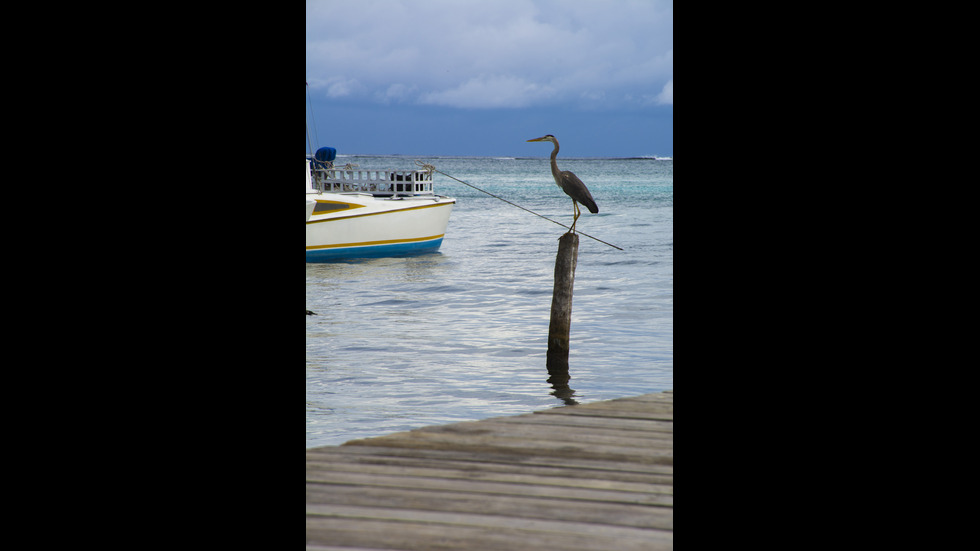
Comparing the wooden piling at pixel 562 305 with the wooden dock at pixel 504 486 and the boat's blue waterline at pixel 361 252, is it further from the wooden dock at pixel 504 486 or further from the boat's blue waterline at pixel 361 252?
the boat's blue waterline at pixel 361 252

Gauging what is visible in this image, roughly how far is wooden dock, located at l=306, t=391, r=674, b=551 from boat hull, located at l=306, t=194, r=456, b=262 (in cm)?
1223

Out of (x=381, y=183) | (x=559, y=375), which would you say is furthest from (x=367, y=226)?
(x=559, y=375)

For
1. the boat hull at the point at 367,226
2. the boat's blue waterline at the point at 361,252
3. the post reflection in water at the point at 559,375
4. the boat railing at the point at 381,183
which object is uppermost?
the boat railing at the point at 381,183

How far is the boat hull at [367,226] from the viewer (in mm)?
15414

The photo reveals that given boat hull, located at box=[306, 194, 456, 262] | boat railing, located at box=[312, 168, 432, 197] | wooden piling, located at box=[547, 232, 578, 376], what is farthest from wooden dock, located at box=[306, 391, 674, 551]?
boat railing, located at box=[312, 168, 432, 197]

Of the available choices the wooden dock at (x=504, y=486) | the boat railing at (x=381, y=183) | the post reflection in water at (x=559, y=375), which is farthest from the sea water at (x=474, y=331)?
the boat railing at (x=381, y=183)

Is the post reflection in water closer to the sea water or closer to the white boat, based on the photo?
the sea water

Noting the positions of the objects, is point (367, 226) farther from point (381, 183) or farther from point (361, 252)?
point (381, 183)

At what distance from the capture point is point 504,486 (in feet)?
8.38
